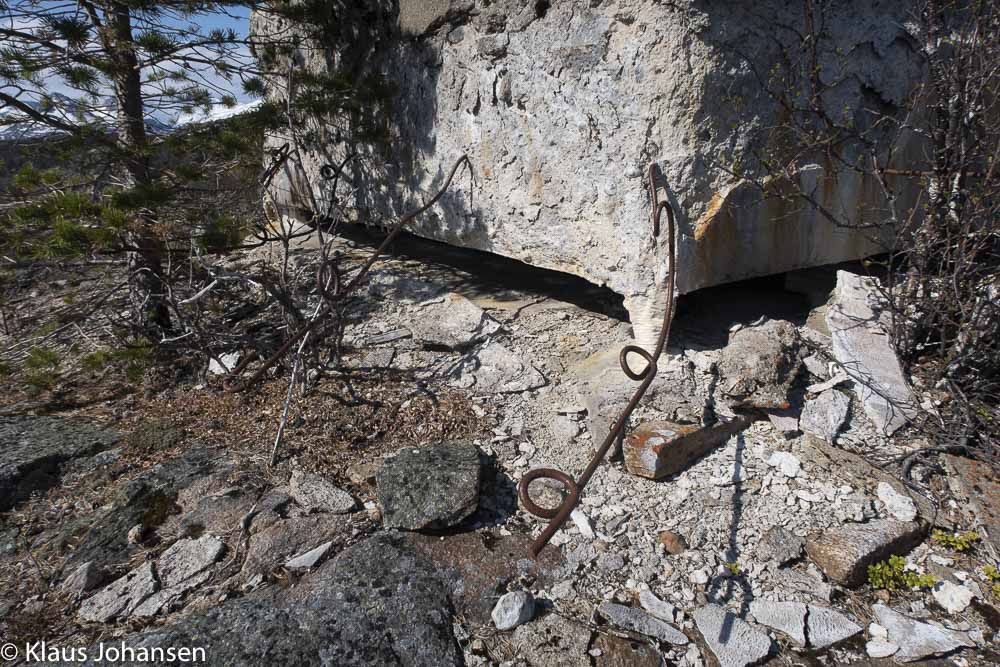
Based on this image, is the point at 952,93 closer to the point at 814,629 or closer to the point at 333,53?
the point at 814,629

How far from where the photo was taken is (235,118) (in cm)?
318

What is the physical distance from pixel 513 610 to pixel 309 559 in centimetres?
65

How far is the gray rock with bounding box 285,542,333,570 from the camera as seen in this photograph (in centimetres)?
175

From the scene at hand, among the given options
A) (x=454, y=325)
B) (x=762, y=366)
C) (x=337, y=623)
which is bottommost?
(x=337, y=623)

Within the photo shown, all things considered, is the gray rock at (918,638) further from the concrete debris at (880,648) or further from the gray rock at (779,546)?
the gray rock at (779,546)

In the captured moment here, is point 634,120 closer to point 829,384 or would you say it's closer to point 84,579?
point 829,384

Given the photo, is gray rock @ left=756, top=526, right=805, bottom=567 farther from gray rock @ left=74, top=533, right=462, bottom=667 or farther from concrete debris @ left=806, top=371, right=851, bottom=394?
gray rock @ left=74, top=533, right=462, bottom=667

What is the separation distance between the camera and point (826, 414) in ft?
7.04

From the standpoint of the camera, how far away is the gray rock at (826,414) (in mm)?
2109

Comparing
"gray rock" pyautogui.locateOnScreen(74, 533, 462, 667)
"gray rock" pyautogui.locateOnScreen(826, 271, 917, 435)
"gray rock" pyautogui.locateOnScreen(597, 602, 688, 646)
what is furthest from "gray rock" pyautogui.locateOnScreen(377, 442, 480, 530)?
"gray rock" pyautogui.locateOnScreen(826, 271, 917, 435)

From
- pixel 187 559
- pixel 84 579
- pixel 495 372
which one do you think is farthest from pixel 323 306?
pixel 84 579

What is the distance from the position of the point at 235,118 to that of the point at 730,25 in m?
2.54

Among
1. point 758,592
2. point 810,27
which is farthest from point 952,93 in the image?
point 758,592

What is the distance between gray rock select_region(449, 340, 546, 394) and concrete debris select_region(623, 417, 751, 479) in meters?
0.58
